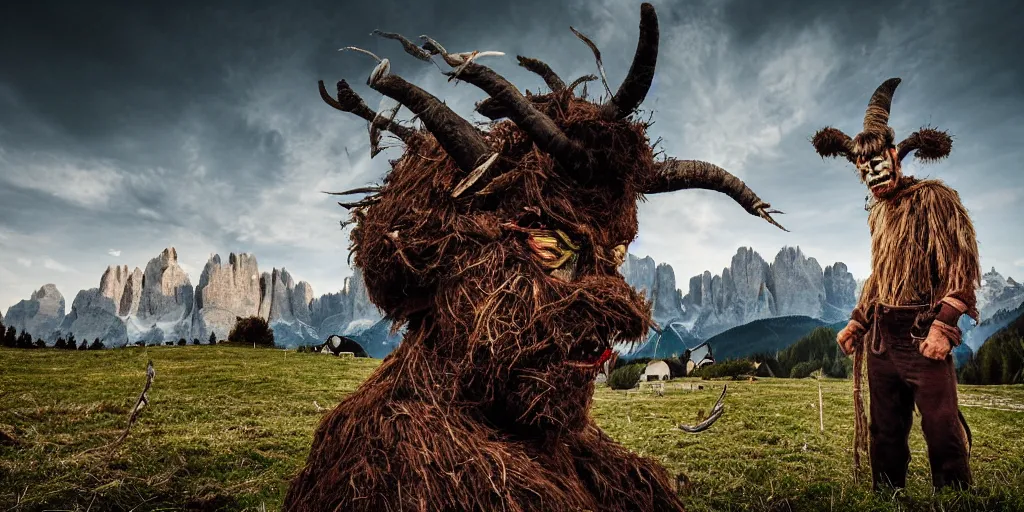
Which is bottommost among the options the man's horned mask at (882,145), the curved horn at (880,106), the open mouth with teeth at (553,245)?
the open mouth with teeth at (553,245)

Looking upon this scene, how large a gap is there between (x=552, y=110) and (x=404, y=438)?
1512 mm

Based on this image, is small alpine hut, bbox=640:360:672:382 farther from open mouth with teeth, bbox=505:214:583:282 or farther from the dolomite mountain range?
the dolomite mountain range

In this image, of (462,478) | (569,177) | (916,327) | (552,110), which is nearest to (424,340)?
(462,478)

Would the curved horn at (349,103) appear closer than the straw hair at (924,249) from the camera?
Yes

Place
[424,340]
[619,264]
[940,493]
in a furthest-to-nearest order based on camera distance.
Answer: [940,493] → [619,264] → [424,340]

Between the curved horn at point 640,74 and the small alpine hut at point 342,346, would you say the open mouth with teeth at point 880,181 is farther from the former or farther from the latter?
the small alpine hut at point 342,346

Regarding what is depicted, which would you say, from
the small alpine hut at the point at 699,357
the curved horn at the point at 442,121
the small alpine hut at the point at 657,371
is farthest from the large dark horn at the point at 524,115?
the small alpine hut at the point at 699,357

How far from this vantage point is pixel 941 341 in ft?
9.57

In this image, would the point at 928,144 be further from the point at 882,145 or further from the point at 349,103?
the point at 349,103

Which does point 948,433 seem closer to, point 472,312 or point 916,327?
point 916,327

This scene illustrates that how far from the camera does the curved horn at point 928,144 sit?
11.4 feet

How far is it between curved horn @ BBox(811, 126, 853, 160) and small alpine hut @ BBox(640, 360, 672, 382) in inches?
434

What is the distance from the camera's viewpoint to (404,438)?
1.89 metres

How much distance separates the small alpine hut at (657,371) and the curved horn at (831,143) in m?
11.0
